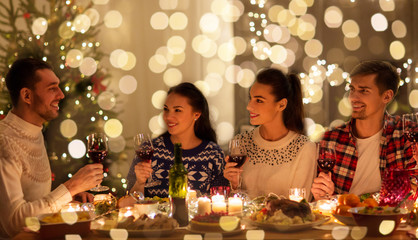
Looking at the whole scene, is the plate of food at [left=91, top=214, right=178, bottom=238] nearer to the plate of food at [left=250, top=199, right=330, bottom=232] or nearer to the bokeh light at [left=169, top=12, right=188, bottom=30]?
the plate of food at [left=250, top=199, right=330, bottom=232]

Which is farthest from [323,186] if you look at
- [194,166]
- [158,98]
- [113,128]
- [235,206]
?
[158,98]

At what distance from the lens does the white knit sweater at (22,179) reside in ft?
6.83

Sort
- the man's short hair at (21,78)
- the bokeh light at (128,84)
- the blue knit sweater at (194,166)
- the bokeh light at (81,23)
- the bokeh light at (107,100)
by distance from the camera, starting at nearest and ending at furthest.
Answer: the man's short hair at (21,78) → the blue knit sweater at (194,166) → the bokeh light at (81,23) → the bokeh light at (107,100) → the bokeh light at (128,84)

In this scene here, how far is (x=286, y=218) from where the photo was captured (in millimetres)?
A: 1842

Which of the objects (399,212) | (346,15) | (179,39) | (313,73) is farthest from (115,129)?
(399,212)

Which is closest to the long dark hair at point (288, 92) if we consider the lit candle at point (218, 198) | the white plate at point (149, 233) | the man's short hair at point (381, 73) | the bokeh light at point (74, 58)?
the man's short hair at point (381, 73)

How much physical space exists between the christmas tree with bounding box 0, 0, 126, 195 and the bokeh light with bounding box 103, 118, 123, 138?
0.52m

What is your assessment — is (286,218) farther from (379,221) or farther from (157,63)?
(157,63)

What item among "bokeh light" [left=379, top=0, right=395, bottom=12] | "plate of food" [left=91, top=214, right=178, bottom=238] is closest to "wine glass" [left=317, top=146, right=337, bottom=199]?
"plate of food" [left=91, top=214, right=178, bottom=238]

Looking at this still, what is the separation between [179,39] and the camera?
5719 mm

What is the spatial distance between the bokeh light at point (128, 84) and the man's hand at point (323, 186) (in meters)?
3.64

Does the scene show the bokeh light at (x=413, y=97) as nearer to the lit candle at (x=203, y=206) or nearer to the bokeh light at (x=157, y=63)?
the bokeh light at (x=157, y=63)

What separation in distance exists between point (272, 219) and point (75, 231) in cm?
72

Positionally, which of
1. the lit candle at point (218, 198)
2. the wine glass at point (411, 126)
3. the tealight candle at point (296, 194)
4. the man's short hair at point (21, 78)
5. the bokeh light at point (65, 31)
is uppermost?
the bokeh light at point (65, 31)
